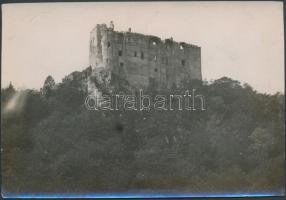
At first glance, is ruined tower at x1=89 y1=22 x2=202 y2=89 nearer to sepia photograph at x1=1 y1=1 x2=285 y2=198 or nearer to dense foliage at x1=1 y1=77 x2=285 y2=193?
sepia photograph at x1=1 y1=1 x2=285 y2=198

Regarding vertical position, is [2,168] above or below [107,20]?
below

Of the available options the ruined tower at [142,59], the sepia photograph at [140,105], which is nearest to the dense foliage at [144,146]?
the sepia photograph at [140,105]

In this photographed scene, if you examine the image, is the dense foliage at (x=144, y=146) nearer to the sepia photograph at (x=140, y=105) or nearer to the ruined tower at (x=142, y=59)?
the sepia photograph at (x=140, y=105)

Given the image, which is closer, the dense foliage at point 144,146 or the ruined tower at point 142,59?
the dense foliage at point 144,146

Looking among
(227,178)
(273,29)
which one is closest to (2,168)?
(227,178)

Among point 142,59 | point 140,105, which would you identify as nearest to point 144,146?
point 140,105

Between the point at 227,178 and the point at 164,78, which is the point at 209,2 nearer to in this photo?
the point at 164,78

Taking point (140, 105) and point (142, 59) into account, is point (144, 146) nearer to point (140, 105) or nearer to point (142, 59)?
point (140, 105)
